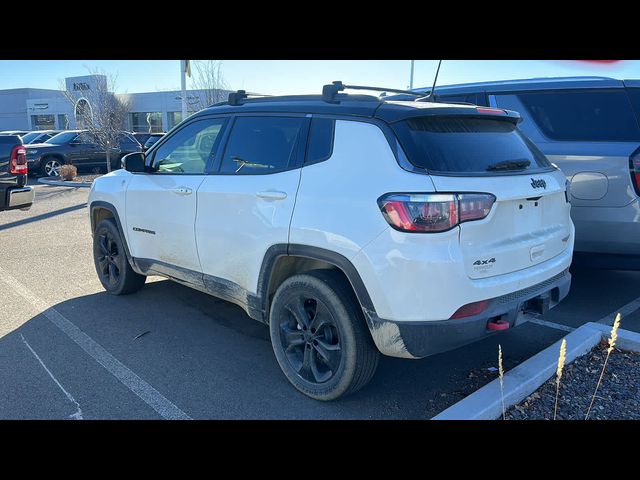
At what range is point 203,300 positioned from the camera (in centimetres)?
519

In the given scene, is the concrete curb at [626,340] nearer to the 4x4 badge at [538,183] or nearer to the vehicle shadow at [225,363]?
the vehicle shadow at [225,363]

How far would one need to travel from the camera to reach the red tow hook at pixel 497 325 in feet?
9.39

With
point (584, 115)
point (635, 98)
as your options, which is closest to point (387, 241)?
point (584, 115)

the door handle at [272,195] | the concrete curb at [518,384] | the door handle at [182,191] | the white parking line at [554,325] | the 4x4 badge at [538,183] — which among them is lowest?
the white parking line at [554,325]

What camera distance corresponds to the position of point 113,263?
5254 millimetres

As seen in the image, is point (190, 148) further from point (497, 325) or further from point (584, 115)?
point (584, 115)

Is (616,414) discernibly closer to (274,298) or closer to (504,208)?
(504,208)

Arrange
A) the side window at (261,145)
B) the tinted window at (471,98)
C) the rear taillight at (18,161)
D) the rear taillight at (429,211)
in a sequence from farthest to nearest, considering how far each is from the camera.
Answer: the rear taillight at (18,161) < the tinted window at (471,98) < the side window at (261,145) < the rear taillight at (429,211)

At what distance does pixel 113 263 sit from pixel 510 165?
4.04 m

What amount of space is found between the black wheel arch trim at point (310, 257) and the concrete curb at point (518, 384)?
733mm

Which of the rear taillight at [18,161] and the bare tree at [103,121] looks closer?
the rear taillight at [18,161]

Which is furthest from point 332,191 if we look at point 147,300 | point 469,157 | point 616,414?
point 147,300

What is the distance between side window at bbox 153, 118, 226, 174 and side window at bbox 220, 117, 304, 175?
0.77 ft

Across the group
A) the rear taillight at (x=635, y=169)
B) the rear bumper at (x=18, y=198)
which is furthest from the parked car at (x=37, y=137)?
the rear taillight at (x=635, y=169)
